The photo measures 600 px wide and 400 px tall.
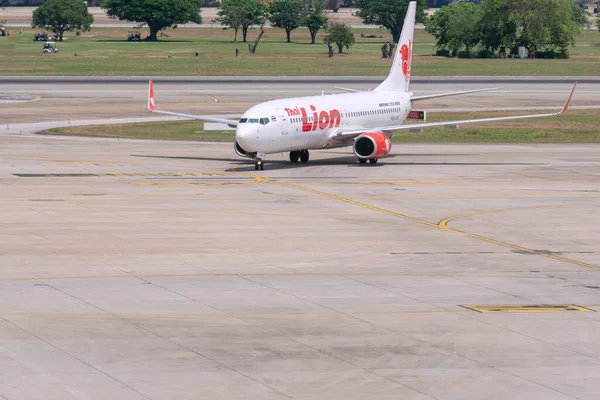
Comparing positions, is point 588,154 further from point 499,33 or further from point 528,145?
point 499,33

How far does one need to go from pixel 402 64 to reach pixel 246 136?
19183 mm

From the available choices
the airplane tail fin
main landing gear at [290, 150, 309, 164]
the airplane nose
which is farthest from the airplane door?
the airplane tail fin

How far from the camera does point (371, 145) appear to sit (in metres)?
68.9

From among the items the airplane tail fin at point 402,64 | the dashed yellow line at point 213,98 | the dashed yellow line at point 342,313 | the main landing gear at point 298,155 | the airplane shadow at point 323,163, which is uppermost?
the airplane tail fin at point 402,64

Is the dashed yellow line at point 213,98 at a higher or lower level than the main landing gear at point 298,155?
lower

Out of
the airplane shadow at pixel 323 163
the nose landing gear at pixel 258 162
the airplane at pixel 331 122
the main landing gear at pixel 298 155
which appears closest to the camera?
the airplane at pixel 331 122

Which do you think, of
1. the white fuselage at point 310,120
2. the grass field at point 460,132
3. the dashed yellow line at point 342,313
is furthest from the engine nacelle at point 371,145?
the dashed yellow line at point 342,313

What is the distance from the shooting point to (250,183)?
6112 cm

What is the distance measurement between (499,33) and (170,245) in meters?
161

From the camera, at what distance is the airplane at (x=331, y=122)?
210 feet

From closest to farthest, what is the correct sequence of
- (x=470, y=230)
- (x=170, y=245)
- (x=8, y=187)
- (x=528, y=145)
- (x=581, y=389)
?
(x=581, y=389) < (x=170, y=245) < (x=470, y=230) < (x=8, y=187) < (x=528, y=145)

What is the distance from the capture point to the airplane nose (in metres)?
63.2

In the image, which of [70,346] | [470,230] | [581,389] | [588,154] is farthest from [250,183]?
[581,389]

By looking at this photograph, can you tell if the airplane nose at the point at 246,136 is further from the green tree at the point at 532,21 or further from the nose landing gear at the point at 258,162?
the green tree at the point at 532,21
